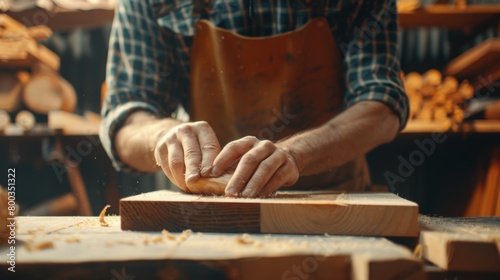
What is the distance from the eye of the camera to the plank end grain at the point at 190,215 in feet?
3.08

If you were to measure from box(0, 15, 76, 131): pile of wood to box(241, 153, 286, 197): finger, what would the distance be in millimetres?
2189

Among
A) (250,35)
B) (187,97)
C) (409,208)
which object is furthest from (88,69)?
(409,208)

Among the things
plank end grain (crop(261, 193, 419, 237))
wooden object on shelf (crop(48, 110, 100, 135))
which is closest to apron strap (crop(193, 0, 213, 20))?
plank end grain (crop(261, 193, 419, 237))

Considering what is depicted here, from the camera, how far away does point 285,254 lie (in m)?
0.71

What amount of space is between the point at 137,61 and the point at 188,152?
2.49ft

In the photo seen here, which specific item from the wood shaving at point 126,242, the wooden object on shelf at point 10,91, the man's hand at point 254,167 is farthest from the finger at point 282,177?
the wooden object on shelf at point 10,91

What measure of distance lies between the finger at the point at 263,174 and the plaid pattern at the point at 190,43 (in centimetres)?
64

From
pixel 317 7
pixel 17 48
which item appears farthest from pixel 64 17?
pixel 317 7

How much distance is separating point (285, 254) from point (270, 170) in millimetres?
439

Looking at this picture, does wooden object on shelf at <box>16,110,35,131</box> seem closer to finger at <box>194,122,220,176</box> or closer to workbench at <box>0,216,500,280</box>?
finger at <box>194,122,220,176</box>

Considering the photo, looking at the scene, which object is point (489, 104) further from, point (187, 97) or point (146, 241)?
point (146, 241)

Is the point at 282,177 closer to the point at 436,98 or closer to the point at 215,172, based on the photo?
the point at 215,172

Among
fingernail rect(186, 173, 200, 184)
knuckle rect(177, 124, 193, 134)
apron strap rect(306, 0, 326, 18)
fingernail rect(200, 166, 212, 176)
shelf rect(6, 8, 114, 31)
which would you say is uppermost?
shelf rect(6, 8, 114, 31)

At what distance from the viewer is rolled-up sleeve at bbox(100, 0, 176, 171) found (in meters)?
1.78
